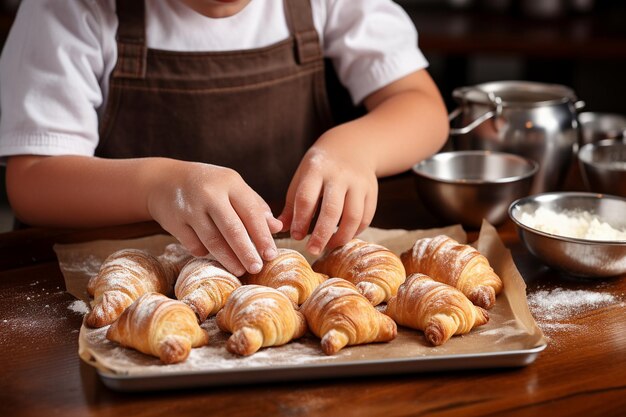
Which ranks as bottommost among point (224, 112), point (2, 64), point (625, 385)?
point (625, 385)

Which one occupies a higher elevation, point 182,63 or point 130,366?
point 182,63

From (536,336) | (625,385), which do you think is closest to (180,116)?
(536,336)

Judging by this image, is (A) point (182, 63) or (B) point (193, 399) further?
(A) point (182, 63)

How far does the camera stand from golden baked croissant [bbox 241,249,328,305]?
3.34 ft

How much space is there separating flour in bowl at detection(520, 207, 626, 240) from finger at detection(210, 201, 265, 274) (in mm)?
430

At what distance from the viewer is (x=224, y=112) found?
1557mm

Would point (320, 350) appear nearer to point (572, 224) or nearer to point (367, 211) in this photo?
point (367, 211)

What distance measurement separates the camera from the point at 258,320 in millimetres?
883

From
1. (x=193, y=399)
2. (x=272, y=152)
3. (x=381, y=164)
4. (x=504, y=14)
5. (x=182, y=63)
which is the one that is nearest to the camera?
(x=193, y=399)

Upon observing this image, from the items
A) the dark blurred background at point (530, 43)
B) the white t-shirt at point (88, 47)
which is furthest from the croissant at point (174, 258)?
the dark blurred background at point (530, 43)

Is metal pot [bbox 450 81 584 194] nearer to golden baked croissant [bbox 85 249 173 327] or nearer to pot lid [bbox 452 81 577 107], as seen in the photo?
pot lid [bbox 452 81 577 107]

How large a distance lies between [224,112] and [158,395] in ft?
2.67

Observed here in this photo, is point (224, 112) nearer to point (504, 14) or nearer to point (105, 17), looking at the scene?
point (105, 17)

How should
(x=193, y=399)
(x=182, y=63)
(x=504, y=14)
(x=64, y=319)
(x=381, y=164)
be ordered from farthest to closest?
(x=504, y=14), (x=182, y=63), (x=381, y=164), (x=64, y=319), (x=193, y=399)
